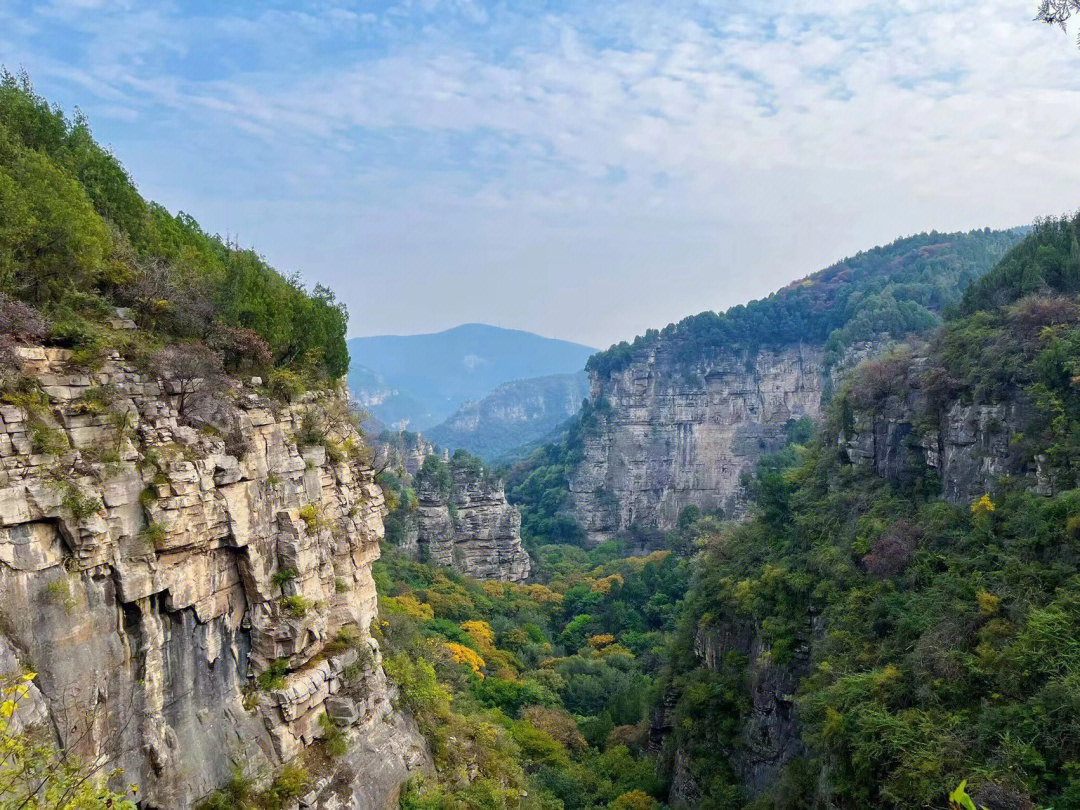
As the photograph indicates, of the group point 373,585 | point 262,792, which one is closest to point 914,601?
point 373,585

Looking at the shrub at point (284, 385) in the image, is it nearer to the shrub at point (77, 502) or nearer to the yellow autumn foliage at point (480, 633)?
the shrub at point (77, 502)

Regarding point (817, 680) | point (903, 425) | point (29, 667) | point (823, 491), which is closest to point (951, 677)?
point (817, 680)

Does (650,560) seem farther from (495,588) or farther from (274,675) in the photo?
(274,675)

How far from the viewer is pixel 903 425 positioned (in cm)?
2602

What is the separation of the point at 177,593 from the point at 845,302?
81.8 m

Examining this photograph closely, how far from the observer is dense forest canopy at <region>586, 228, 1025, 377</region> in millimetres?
68938

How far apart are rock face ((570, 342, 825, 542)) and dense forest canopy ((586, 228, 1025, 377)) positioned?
2312mm

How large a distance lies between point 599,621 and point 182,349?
3862 cm

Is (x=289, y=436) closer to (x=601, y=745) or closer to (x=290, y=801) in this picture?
(x=290, y=801)

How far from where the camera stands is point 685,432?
82750mm

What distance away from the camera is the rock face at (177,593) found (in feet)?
31.2

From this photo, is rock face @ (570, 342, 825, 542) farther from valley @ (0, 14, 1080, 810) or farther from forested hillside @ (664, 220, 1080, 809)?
forested hillside @ (664, 220, 1080, 809)

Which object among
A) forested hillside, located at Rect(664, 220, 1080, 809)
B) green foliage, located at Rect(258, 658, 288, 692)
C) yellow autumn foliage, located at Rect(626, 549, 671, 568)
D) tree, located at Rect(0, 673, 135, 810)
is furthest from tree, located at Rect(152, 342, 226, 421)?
yellow autumn foliage, located at Rect(626, 549, 671, 568)

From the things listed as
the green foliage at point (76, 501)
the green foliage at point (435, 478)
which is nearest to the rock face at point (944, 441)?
the green foliage at point (76, 501)
